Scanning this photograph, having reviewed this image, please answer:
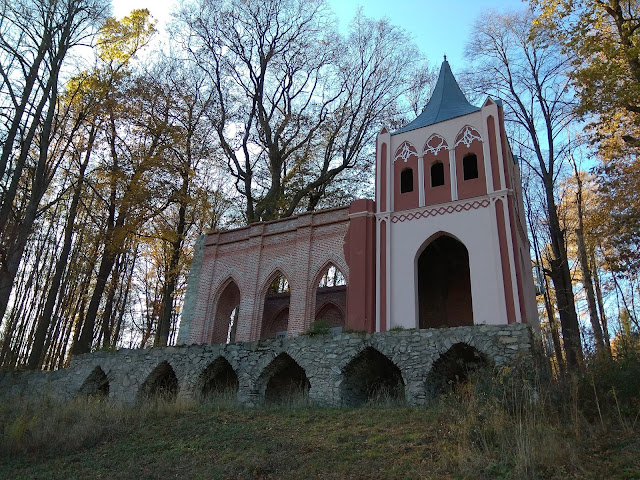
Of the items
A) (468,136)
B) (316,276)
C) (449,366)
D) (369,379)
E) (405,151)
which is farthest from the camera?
(405,151)

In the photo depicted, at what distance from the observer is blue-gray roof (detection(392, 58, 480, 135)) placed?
18.5 meters

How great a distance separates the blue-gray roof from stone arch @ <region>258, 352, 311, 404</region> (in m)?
9.31

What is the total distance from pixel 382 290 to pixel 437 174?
4687 millimetres

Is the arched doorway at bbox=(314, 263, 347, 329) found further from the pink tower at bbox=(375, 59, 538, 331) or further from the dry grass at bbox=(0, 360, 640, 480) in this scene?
the dry grass at bbox=(0, 360, 640, 480)

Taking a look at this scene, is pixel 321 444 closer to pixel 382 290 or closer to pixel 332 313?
pixel 382 290

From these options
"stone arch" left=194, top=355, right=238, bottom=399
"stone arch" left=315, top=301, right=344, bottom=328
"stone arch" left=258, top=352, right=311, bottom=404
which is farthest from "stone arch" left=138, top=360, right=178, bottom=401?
"stone arch" left=315, top=301, right=344, bottom=328

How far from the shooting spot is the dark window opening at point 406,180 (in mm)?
17984

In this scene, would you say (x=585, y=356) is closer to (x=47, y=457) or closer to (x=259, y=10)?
(x=47, y=457)

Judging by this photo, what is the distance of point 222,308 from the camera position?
2008cm

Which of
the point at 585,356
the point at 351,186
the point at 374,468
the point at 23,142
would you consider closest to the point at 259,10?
the point at 351,186

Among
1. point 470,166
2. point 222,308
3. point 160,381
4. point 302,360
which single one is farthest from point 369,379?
point 470,166

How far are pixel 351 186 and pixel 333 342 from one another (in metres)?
14.2

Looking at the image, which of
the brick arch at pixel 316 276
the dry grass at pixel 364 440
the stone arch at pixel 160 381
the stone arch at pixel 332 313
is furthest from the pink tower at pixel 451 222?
the stone arch at pixel 160 381

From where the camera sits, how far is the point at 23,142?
13.7 m
